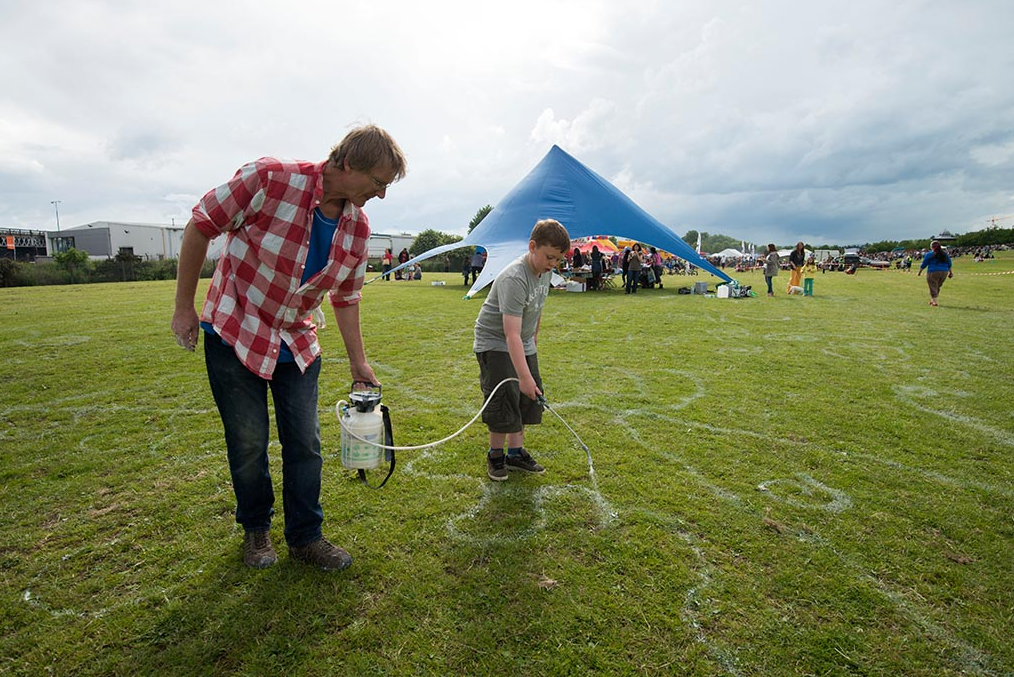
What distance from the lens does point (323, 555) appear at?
2.71m

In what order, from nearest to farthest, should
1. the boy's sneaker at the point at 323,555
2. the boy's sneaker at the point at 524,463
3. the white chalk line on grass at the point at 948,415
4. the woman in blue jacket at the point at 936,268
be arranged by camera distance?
1. the boy's sneaker at the point at 323,555
2. the boy's sneaker at the point at 524,463
3. the white chalk line on grass at the point at 948,415
4. the woman in blue jacket at the point at 936,268

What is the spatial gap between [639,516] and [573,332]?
6.69 m

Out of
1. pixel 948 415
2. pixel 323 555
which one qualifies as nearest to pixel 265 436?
pixel 323 555

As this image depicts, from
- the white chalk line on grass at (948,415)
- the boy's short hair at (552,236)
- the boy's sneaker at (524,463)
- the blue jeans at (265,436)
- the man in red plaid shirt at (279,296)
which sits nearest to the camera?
the man in red plaid shirt at (279,296)

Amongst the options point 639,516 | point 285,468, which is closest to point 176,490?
point 285,468

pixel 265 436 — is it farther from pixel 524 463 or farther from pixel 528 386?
pixel 524 463

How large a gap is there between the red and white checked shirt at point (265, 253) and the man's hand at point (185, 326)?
2.4 inches

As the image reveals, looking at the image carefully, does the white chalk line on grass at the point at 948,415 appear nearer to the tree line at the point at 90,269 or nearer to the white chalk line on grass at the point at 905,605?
the white chalk line on grass at the point at 905,605

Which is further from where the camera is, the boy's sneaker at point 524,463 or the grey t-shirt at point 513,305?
the boy's sneaker at point 524,463

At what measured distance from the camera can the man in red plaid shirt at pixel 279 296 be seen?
227cm

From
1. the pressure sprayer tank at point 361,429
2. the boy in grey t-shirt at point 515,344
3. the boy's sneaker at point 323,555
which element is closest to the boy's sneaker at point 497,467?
the boy in grey t-shirt at point 515,344

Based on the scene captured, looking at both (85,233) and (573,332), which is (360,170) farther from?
(85,233)

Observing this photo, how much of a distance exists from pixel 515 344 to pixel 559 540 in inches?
46.7

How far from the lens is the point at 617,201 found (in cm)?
1805
